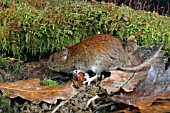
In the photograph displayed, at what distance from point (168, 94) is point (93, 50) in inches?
48.1

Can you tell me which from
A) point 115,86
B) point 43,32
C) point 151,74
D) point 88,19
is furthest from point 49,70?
point 151,74

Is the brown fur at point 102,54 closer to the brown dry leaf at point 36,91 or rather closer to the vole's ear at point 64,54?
the vole's ear at point 64,54

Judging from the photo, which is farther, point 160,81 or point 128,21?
point 128,21

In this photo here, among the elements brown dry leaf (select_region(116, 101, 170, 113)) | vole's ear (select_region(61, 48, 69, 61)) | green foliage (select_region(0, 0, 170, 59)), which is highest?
green foliage (select_region(0, 0, 170, 59))

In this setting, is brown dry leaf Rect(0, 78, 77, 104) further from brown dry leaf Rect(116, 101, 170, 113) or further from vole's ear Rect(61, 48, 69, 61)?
vole's ear Rect(61, 48, 69, 61)

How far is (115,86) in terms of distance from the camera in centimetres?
416

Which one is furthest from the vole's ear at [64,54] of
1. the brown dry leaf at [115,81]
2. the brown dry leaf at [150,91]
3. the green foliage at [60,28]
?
the brown dry leaf at [150,91]

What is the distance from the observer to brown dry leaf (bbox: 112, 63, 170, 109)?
3805 millimetres

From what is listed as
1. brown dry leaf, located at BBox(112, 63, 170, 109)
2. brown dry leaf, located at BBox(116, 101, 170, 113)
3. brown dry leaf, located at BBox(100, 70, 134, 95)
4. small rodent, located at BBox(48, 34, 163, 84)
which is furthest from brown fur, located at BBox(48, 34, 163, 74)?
brown dry leaf, located at BBox(116, 101, 170, 113)

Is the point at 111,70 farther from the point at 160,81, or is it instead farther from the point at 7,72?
the point at 7,72

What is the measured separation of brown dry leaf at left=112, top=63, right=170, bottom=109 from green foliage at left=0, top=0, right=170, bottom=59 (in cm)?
146

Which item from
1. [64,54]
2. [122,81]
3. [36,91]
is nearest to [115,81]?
[122,81]

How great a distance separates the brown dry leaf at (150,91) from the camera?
3805mm

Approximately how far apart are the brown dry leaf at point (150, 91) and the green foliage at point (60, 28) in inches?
57.5
